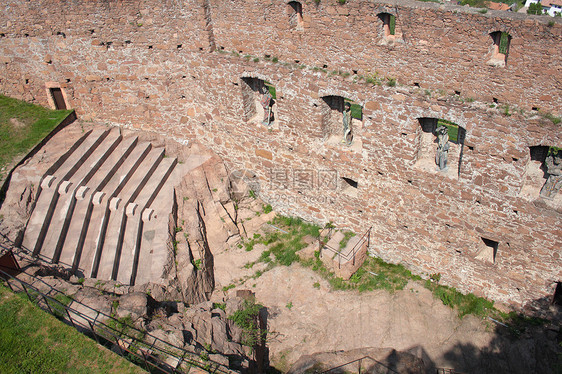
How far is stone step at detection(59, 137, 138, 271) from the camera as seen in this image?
12086mm

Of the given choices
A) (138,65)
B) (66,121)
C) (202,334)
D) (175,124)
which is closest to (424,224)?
(202,334)

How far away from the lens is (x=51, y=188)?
13.0m

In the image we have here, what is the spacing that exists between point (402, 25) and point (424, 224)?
489 cm

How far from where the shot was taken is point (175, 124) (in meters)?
15.1

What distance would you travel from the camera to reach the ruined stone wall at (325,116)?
10.2 metres

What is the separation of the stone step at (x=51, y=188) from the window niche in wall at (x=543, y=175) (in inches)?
446

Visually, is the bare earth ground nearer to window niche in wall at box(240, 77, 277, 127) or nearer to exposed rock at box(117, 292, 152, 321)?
exposed rock at box(117, 292, 152, 321)

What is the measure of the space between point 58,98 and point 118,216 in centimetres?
498

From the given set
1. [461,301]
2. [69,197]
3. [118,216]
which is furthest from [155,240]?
[461,301]

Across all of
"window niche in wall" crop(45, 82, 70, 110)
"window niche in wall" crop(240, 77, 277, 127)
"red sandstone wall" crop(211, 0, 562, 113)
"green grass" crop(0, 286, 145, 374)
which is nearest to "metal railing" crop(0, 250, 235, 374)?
"green grass" crop(0, 286, 145, 374)

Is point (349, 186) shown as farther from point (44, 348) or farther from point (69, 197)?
point (44, 348)

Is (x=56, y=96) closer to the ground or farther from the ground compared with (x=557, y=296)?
farther from the ground

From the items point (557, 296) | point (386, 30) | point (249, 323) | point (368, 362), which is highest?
point (386, 30)

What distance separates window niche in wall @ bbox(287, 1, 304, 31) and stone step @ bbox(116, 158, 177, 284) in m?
5.66
